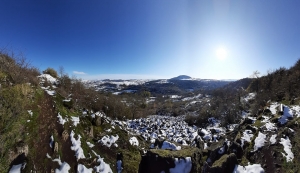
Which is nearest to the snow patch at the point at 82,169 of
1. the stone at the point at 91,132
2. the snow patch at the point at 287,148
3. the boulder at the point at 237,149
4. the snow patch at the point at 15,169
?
the snow patch at the point at 15,169

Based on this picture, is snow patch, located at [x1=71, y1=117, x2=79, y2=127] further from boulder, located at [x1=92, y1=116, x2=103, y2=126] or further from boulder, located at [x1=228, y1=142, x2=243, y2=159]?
boulder, located at [x1=228, y1=142, x2=243, y2=159]

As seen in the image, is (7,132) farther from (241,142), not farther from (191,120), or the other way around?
(191,120)

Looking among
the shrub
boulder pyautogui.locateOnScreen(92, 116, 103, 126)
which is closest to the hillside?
boulder pyautogui.locateOnScreen(92, 116, 103, 126)

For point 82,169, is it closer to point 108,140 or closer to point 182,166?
point 108,140

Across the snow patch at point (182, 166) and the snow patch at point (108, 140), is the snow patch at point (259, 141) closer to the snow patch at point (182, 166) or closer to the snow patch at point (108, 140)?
the snow patch at point (182, 166)

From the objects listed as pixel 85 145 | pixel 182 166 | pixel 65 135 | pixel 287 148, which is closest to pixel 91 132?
pixel 85 145

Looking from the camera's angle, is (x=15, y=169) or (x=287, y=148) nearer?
(x=15, y=169)

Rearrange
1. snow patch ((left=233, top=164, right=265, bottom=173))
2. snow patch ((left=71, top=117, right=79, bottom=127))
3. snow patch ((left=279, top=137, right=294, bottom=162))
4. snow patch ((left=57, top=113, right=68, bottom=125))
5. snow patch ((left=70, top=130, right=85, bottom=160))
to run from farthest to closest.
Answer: snow patch ((left=71, top=117, right=79, bottom=127)) < snow patch ((left=57, top=113, right=68, bottom=125)) < snow patch ((left=70, top=130, right=85, bottom=160)) < snow patch ((left=279, top=137, right=294, bottom=162)) < snow patch ((left=233, top=164, right=265, bottom=173))

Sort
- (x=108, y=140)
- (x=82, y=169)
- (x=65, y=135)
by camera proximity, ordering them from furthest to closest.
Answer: (x=108, y=140) → (x=65, y=135) → (x=82, y=169)

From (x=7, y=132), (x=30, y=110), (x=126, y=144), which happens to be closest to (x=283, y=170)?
(x=126, y=144)

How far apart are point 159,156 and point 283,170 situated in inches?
210

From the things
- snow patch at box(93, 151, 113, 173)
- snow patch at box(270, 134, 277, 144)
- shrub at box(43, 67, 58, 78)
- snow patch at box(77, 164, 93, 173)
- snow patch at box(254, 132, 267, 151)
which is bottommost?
snow patch at box(93, 151, 113, 173)

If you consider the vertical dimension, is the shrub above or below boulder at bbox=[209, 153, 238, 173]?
above

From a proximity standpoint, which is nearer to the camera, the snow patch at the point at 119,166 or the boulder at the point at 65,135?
the boulder at the point at 65,135
